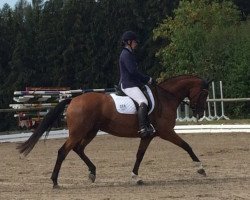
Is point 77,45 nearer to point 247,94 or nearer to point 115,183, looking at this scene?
point 247,94

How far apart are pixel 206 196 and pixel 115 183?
205cm

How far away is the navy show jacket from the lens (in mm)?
9336

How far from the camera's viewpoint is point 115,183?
9.39 m

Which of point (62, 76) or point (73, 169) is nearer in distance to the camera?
point (73, 169)

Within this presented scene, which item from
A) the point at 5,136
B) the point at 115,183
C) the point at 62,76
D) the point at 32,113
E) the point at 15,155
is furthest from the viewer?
the point at 62,76

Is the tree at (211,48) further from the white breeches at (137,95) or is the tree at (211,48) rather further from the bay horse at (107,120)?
the white breeches at (137,95)

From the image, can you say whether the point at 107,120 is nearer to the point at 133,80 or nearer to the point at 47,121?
the point at 133,80

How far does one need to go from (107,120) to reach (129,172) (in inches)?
62.1

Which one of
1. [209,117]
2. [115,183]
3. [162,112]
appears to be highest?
[162,112]

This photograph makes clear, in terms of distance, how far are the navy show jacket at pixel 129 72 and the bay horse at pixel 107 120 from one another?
1.23ft

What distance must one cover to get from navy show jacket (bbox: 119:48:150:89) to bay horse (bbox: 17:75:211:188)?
375mm

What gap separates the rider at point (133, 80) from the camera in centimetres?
938

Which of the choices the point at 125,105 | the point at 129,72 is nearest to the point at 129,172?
the point at 125,105

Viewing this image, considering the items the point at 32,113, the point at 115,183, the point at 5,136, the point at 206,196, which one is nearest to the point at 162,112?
the point at 115,183
